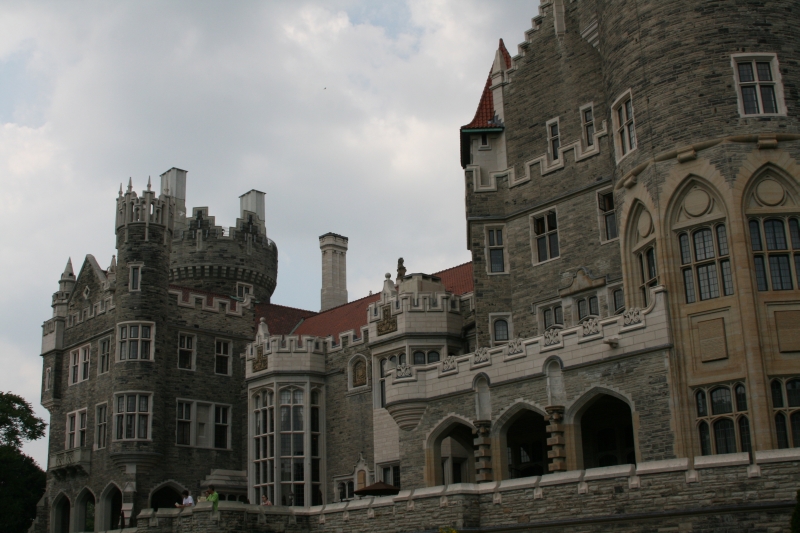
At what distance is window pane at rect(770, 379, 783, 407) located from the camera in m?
22.2

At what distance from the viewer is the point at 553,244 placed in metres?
30.3

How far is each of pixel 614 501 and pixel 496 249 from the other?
1224cm

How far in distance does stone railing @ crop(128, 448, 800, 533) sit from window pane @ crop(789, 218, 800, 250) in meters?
6.52

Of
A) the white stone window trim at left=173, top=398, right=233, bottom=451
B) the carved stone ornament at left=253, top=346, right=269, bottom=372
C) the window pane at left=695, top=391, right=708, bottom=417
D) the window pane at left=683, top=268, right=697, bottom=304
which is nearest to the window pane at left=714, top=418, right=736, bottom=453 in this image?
the window pane at left=695, top=391, right=708, bottom=417

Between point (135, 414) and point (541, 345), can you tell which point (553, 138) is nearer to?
point (541, 345)

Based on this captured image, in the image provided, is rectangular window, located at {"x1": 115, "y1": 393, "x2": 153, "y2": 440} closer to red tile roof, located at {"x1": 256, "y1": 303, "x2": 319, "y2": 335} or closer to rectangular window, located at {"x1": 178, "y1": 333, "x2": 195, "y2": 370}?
rectangular window, located at {"x1": 178, "y1": 333, "x2": 195, "y2": 370}

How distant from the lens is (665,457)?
891 inches

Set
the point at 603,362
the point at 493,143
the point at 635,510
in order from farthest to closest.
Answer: the point at 493,143 < the point at 603,362 < the point at 635,510

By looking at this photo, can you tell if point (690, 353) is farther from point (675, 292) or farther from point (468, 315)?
point (468, 315)

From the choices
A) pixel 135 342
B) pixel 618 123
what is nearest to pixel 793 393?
pixel 618 123

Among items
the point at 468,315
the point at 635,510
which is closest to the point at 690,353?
the point at 635,510

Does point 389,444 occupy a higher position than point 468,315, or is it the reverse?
point 468,315

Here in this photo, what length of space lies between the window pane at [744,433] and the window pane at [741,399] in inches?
8.8

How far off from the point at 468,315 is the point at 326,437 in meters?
8.06
